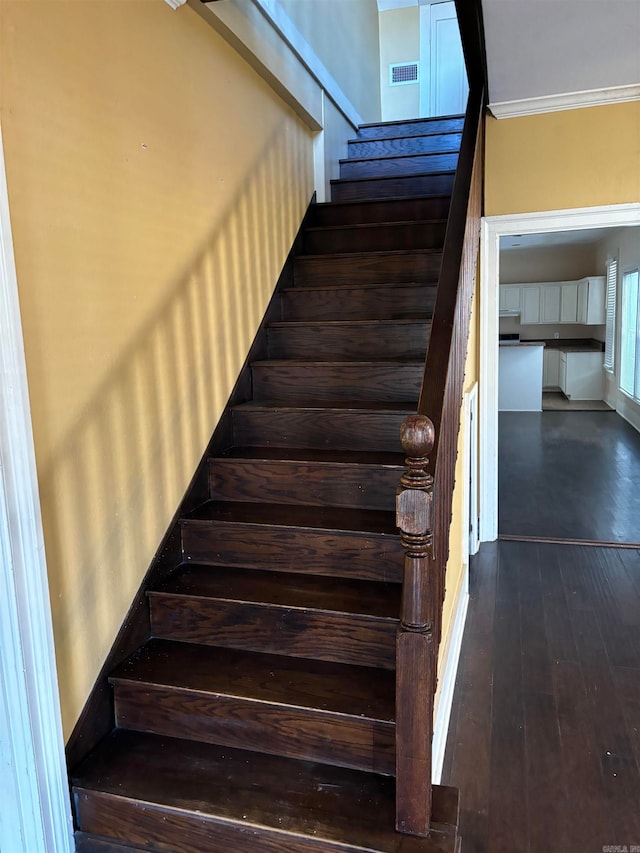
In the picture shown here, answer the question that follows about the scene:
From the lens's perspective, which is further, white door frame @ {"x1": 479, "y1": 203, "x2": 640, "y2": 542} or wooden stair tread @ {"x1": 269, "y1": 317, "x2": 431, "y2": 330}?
white door frame @ {"x1": 479, "y1": 203, "x2": 640, "y2": 542}

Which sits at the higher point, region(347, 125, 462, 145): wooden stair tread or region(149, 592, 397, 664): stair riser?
region(347, 125, 462, 145): wooden stair tread

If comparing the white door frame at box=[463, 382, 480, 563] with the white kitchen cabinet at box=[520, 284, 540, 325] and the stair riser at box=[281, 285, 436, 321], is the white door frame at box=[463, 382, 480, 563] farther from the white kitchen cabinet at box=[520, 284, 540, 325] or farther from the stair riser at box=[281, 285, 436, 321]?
the white kitchen cabinet at box=[520, 284, 540, 325]

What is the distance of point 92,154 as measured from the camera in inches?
71.3

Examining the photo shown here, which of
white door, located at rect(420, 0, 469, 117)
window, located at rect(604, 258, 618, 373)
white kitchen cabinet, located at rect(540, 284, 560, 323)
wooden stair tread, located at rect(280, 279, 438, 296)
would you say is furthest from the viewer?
white kitchen cabinet, located at rect(540, 284, 560, 323)

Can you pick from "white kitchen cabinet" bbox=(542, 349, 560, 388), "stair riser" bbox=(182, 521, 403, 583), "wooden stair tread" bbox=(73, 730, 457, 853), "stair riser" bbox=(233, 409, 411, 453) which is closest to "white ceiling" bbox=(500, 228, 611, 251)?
"white kitchen cabinet" bbox=(542, 349, 560, 388)

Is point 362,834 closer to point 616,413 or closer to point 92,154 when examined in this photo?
point 92,154

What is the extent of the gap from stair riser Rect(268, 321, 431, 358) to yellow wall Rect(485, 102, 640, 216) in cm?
115

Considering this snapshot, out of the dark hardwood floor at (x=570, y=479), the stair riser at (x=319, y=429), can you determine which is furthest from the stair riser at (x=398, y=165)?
the dark hardwood floor at (x=570, y=479)

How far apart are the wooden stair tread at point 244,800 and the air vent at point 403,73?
23.6 feet

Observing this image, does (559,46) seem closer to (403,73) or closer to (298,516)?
(298,516)

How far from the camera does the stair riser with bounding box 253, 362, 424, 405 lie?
2.87m

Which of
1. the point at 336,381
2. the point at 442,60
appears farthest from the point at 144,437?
the point at 442,60

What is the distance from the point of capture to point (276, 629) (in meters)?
2.06

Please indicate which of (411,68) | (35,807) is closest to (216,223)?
(35,807)
